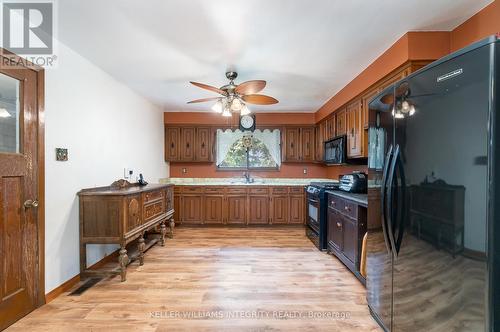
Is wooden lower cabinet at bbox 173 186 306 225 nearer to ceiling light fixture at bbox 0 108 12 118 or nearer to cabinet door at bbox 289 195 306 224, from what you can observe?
cabinet door at bbox 289 195 306 224

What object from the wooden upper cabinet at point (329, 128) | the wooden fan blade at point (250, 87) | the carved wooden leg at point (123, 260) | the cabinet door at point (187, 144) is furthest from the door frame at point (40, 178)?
the wooden upper cabinet at point (329, 128)

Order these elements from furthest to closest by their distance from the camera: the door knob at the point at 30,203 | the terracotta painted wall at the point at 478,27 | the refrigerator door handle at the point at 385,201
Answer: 1. the door knob at the point at 30,203
2. the terracotta painted wall at the point at 478,27
3. the refrigerator door handle at the point at 385,201

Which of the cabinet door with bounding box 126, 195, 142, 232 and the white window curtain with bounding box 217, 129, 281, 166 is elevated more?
the white window curtain with bounding box 217, 129, 281, 166

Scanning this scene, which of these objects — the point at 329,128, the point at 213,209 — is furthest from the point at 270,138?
the point at 213,209

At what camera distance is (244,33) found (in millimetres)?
2156

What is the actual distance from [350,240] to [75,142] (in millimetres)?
3263

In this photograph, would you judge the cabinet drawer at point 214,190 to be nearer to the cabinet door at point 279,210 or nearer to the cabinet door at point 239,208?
the cabinet door at point 239,208

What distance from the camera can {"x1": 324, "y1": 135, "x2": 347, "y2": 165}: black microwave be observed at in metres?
3.69

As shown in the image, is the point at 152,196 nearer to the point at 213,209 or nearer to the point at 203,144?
the point at 213,209

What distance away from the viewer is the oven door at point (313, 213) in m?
3.77

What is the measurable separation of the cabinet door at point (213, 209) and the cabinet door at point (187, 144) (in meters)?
1.03

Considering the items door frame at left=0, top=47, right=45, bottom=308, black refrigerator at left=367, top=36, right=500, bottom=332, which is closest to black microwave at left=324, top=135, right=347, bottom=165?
black refrigerator at left=367, top=36, right=500, bottom=332

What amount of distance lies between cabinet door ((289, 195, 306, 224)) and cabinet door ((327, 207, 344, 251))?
1477 millimetres

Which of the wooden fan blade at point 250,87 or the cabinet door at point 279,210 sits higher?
the wooden fan blade at point 250,87
